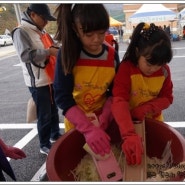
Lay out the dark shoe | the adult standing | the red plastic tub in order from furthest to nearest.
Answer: the dark shoe < the adult standing < the red plastic tub

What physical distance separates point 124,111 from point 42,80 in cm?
89

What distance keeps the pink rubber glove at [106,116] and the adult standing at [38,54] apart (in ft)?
2.21

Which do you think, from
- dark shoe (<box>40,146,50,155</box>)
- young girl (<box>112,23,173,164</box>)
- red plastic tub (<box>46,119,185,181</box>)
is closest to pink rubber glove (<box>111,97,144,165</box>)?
young girl (<box>112,23,173,164</box>)

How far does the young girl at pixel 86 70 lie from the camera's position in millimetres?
824

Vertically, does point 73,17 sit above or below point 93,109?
above

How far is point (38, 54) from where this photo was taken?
1.56m

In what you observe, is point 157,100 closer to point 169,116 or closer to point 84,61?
point 84,61

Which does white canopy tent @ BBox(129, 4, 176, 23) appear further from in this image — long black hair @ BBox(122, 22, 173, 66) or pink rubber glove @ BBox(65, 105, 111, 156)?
pink rubber glove @ BBox(65, 105, 111, 156)

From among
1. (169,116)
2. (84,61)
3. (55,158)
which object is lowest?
(169,116)

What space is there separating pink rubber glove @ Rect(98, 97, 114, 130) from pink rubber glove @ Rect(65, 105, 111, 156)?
89mm

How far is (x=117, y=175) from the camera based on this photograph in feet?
2.83

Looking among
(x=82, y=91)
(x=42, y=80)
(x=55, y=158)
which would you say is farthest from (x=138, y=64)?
(x=42, y=80)

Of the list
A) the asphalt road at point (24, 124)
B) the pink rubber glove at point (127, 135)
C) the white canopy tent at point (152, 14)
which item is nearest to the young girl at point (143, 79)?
the pink rubber glove at point (127, 135)

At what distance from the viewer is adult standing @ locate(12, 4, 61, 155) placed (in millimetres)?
1560
